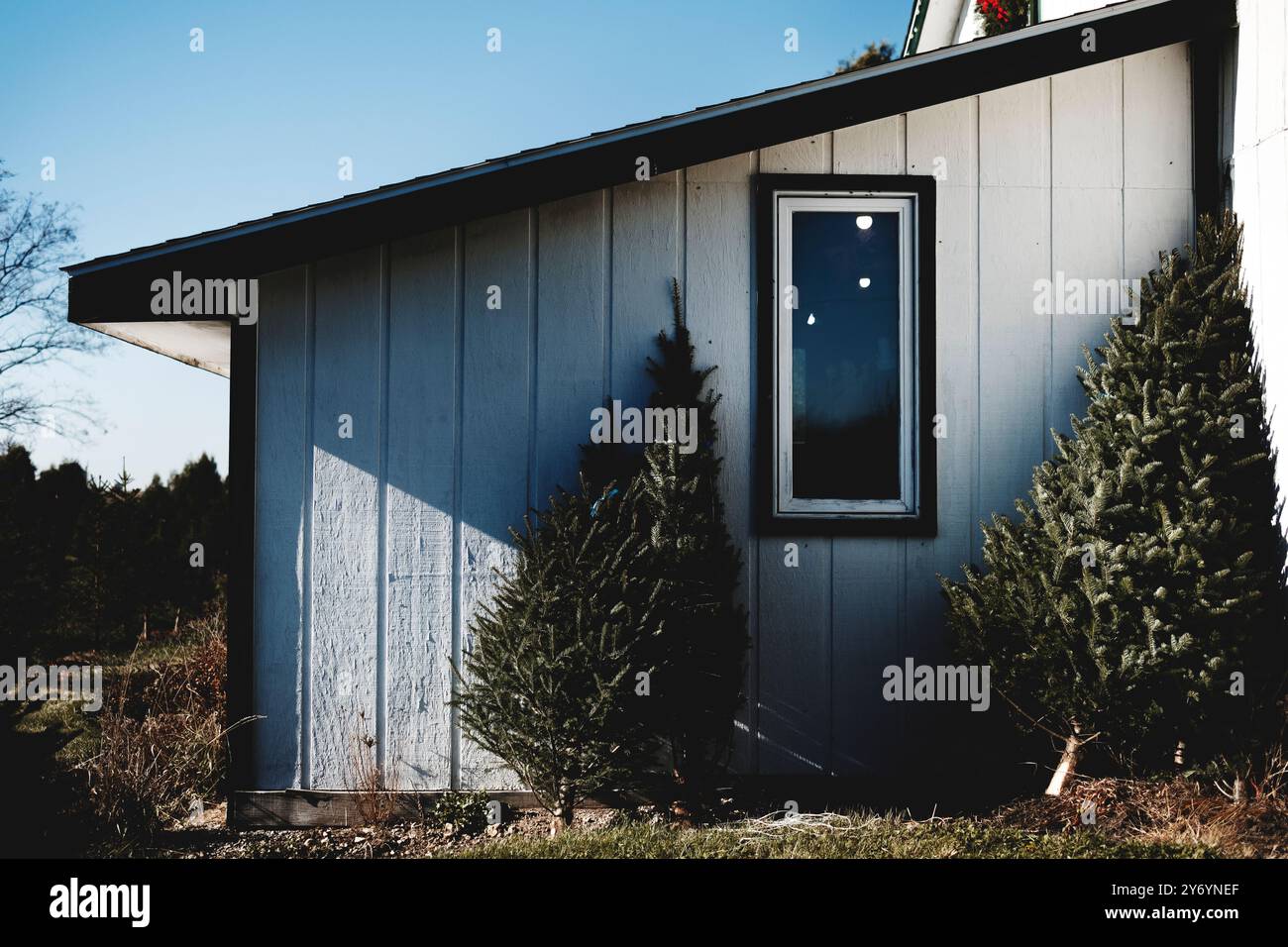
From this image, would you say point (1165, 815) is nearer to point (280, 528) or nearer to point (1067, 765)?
point (1067, 765)

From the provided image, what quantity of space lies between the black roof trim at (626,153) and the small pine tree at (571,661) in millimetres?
1843

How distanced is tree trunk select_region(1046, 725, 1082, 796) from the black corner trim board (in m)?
1.32

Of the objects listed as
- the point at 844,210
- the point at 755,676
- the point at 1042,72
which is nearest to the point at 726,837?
the point at 755,676

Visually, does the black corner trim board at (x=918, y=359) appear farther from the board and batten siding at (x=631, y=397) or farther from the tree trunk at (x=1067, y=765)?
the tree trunk at (x=1067, y=765)

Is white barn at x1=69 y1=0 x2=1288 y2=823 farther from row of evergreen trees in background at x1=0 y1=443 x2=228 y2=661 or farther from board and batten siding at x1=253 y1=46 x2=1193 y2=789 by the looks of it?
row of evergreen trees in background at x1=0 y1=443 x2=228 y2=661

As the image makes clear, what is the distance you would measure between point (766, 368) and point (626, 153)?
1.47m

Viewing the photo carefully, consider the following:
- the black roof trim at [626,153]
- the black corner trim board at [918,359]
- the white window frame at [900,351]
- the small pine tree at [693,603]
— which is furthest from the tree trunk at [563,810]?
the black roof trim at [626,153]

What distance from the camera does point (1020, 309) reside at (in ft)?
17.1

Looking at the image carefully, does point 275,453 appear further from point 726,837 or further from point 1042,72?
point 1042,72

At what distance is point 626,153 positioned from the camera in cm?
486

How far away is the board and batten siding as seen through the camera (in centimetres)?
504

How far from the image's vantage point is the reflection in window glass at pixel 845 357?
5242 millimetres

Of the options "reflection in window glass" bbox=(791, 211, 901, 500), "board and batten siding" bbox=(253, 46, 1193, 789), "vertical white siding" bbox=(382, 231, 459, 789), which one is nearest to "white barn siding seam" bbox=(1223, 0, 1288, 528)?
"board and batten siding" bbox=(253, 46, 1193, 789)
